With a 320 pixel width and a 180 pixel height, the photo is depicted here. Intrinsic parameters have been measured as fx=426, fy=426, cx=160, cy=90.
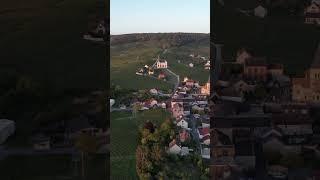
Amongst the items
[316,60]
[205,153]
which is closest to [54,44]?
[205,153]

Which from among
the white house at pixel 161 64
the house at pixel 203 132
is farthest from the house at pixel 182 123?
the white house at pixel 161 64

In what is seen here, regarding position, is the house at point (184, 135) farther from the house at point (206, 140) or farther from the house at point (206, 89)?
the house at point (206, 89)

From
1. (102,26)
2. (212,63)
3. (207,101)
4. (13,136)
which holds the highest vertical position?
(102,26)

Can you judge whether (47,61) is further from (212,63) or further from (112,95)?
(212,63)

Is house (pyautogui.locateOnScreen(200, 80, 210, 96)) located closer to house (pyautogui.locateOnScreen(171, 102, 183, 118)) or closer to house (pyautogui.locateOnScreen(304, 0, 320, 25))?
house (pyautogui.locateOnScreen(171, 102, 183, 118))

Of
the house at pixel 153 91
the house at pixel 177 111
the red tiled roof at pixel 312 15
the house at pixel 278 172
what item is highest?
the red tiled roof at pixel 312 15

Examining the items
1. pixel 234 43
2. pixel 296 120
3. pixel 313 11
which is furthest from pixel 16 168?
pixel 313 11
